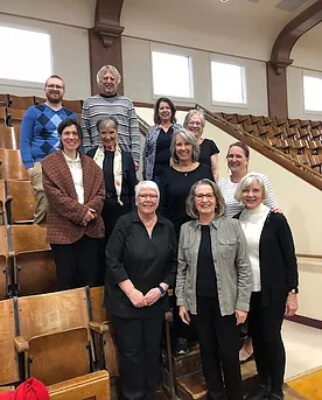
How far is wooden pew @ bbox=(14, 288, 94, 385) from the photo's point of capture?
152 centimetres

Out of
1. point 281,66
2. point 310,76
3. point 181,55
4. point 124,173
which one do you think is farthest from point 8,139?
point 310,76

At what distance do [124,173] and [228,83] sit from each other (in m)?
5.92

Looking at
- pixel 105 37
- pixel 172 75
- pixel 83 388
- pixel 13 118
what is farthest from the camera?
pixel 172 75

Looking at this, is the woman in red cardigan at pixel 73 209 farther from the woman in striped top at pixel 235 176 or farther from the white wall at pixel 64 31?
the white wall at pixel 64 31

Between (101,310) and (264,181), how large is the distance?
38.4 inches

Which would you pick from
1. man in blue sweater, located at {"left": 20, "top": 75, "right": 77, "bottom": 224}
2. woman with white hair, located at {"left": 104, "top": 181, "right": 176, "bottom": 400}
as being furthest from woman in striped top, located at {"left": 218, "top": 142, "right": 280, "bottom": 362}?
man in blue sweater, located at {"left": 20, "top": 75, "right": 77, "bottom": 224}

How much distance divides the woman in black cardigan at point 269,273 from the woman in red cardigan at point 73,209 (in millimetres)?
680

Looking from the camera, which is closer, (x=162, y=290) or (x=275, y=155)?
(x=162, y=290)

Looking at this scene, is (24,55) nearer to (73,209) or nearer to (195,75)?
(195,75)

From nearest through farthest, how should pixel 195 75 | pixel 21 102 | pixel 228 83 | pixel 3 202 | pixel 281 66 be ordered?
pixel 3 202, pixel 21 102, pixel 195 75, pixel 228 83, pixel 281 66

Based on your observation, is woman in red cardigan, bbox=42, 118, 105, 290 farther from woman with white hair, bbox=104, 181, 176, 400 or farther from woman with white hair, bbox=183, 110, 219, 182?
woman with white hair, bbox=183, 110, 219, 182

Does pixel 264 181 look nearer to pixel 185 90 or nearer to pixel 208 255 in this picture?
pixel 208 255

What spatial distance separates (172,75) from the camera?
666cm

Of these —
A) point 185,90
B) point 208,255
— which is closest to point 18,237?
point 208,255
